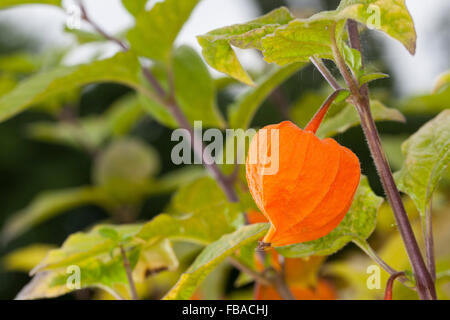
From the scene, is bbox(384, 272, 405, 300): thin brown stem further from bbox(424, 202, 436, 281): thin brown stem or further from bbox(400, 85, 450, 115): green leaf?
bbox(400, 85, 450, 115): green leaf

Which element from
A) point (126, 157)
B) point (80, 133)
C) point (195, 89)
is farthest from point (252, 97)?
point (80, 133)

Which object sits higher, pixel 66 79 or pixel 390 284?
pixel 66 79

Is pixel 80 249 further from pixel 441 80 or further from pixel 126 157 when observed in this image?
pixel 126 157

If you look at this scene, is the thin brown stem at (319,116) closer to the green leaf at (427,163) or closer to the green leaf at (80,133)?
the green leaf at (427,163)

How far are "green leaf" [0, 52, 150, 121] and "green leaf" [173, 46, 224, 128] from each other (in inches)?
1.5

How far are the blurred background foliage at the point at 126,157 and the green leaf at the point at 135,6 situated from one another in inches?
4.5

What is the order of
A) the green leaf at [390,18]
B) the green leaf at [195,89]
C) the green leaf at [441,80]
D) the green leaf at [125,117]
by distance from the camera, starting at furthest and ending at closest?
1. the green leaf at [125,117]
2. the green leaf at [195,89]
3. the green leaf at [441,80]
4. the green leaf at [390,18]

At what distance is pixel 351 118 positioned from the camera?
0.93ft

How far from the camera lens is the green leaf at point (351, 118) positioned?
0.25 metres

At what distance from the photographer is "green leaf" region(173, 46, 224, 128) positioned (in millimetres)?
375

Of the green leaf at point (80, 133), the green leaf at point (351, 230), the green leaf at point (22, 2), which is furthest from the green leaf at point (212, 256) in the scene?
the green leaf at point (80, 133)

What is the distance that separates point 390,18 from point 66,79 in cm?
20

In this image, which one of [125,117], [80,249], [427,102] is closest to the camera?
[80,249]
